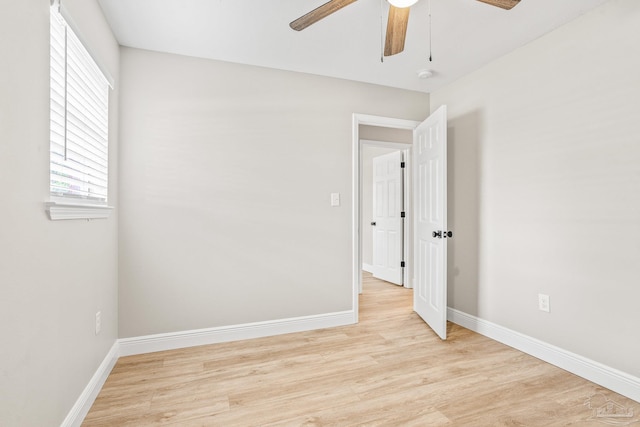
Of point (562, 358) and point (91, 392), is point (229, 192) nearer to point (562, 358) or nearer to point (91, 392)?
point (91, 392)

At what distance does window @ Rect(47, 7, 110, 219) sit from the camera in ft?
4.81

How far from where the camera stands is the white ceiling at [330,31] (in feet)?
6.81

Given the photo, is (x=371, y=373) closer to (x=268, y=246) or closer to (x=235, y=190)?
(x=268, y=246)

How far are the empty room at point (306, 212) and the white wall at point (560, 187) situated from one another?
14 mm

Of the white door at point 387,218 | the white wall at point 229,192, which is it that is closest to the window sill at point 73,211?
the white wall at point 229,192

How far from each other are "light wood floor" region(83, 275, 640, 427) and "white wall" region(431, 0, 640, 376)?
400 mm

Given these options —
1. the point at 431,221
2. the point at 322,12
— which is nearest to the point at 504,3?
the point at 322,12

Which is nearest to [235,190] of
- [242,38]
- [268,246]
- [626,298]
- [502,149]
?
[268,246]

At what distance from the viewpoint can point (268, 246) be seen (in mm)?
2918

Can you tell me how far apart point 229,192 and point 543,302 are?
8.49 ft

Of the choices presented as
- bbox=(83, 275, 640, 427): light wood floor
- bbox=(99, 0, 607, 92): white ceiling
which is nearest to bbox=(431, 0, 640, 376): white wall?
bbox=(99, 0, 607, 92): white ceiling

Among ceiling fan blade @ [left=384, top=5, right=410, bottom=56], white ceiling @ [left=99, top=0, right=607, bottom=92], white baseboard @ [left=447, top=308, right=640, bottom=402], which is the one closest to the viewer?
ceiling fan blade @ [left=384, top=5, right=410, bottom=56]

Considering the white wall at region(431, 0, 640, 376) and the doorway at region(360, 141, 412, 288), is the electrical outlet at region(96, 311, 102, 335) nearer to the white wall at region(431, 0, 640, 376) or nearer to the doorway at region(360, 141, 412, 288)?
the white wall at region(431, 0, 640, 376)

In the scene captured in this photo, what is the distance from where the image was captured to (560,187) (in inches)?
91.9
